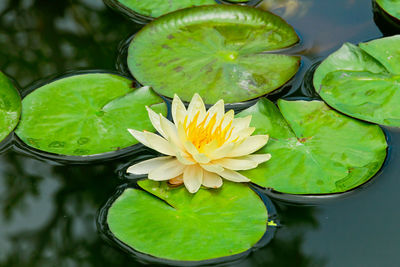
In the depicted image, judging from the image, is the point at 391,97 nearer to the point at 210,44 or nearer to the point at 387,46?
the point at 387,46

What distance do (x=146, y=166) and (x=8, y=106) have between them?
928 millimetres

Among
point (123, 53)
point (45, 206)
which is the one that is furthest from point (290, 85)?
point (45, 206)

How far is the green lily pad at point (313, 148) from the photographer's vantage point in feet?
7.60

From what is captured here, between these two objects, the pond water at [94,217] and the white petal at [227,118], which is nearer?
the pond water at [94,217]

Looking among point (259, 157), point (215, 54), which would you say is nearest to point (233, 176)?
point (259, 157)

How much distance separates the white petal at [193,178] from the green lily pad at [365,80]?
969mm

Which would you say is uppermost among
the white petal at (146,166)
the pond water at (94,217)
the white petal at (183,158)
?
the white petal at (183,158)

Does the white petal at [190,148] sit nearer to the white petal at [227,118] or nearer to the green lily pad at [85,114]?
the white petal at [227,118]

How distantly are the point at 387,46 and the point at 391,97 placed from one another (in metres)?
0.49

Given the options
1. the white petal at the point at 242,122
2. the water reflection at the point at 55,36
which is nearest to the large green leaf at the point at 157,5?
the water reflection at the point at 55,36

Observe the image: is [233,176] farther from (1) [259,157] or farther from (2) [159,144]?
(2) [159,144]

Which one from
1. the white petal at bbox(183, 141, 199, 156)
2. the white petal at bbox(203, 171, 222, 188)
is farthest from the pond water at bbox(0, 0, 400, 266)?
the white petal at bbox(183, 141, 199, 156)

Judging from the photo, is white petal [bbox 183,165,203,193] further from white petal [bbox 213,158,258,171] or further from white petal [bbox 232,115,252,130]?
white petal [bbox 232,115,252,130]

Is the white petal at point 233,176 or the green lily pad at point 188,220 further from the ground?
the white petal at point 233,176
